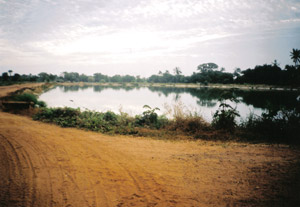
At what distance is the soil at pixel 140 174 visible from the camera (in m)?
2.84

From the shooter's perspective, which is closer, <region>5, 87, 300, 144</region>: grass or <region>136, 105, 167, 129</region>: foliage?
<region>5, 87, 300, 144</region>: grass

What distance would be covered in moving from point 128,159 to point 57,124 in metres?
5.19

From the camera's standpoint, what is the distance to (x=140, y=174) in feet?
12.1

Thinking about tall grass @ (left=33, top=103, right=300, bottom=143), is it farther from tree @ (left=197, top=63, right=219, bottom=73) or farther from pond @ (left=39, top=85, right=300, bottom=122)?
tree @ (left=197, top=63, right=219, bottom=73)

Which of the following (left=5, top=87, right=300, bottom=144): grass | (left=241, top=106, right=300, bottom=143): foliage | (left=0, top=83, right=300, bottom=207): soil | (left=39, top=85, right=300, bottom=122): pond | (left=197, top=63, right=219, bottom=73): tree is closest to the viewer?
(left=0, top=83, right=300, bottom=207): soil

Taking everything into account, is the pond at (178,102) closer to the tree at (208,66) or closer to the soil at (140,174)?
the soil at (140,174)

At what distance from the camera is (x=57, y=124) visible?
797 centimetres

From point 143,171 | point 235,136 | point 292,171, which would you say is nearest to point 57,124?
point 143,171

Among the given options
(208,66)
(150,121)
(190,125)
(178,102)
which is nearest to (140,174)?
(190,125)

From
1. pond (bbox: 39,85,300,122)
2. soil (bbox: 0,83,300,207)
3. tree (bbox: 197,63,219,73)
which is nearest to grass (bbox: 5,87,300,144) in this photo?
pond (bbox: 39,85,300,122)

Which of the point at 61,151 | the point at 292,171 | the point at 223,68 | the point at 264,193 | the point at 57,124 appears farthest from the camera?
the point at 223,68

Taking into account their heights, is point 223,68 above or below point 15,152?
above

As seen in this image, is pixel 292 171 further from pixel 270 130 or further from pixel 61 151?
pixel 61 151

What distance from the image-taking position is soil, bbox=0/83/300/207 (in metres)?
2.84
